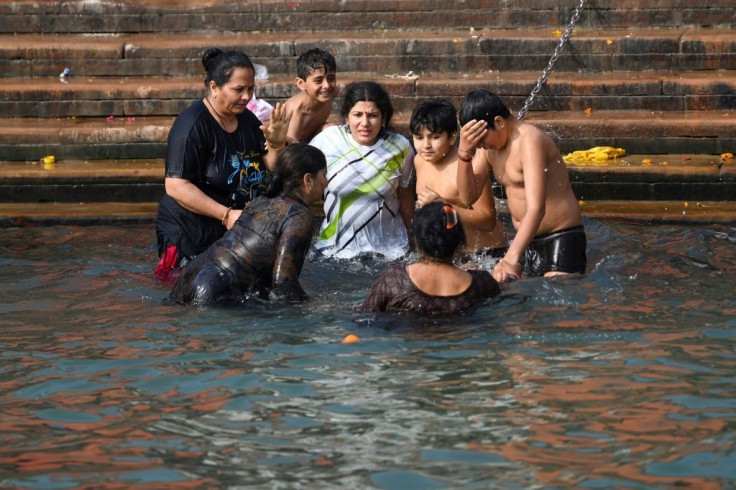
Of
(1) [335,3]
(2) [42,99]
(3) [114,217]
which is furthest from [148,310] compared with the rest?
(1) [335,3]

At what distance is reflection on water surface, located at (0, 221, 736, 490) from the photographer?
4508 millimetres

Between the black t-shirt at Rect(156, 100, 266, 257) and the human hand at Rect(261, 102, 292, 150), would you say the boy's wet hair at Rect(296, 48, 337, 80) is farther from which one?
the human hand at Rect(261, 102, 292, 150)

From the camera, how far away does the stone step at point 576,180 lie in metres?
9.47

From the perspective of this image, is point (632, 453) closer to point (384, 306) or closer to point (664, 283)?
point (384, 306)

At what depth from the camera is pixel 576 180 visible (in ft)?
31.4

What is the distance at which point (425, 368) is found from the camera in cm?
557

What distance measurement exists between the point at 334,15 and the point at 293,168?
573cm

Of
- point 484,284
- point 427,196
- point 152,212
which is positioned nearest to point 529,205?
point 427,196

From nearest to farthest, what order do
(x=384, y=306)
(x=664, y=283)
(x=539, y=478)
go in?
(x=539, y=478) < (x=384, y=306) < (x=664, y=283)

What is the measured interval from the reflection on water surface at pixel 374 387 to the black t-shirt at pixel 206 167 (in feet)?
1.45

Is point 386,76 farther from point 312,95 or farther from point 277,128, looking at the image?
point 277,128

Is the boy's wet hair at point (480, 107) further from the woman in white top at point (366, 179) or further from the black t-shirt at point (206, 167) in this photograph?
the black t-shirt at point (206, 167)

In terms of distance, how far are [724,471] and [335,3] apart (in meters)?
8.44

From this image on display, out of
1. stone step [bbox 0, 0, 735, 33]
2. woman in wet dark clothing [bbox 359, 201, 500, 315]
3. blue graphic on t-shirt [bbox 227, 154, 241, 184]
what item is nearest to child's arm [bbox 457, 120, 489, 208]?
woman in wet dark clothing [bbox 359, 201, 500, 315]
